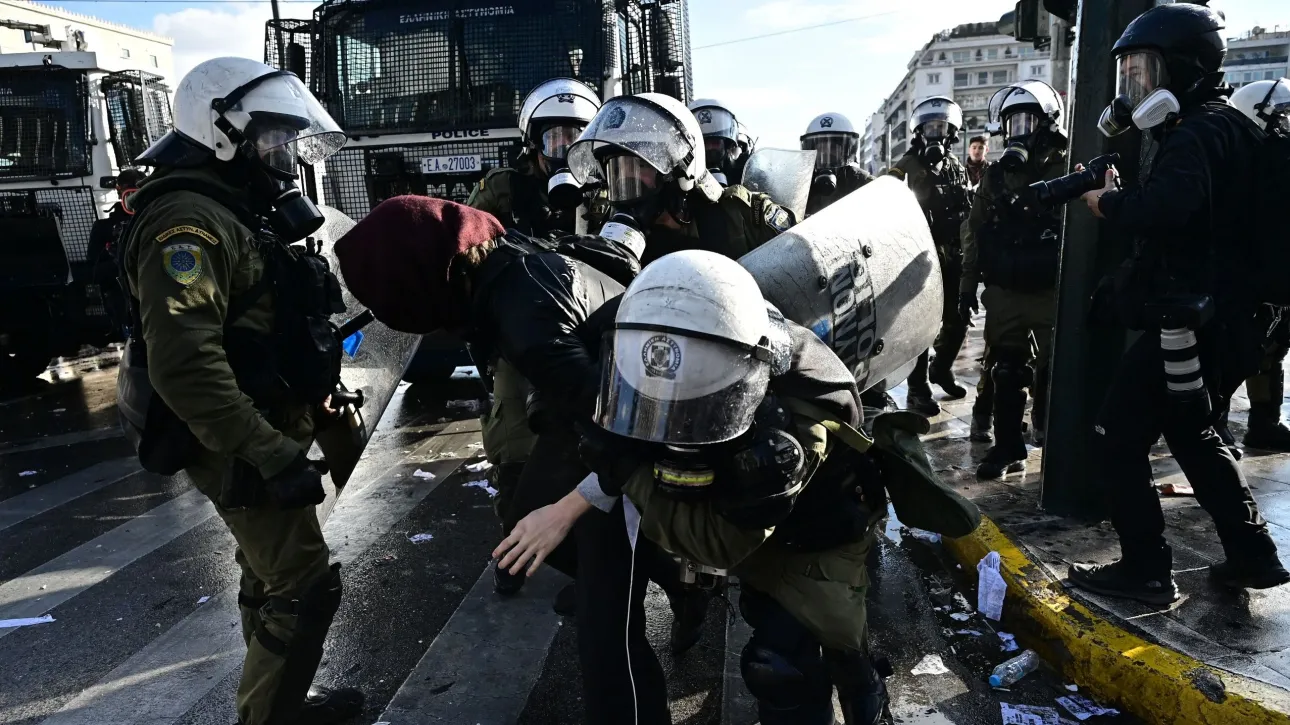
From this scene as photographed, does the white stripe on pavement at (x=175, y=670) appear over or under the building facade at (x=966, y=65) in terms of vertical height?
under

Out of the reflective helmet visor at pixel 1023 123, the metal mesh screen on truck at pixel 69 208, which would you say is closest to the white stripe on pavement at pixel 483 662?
the reflective helmet visor at pixel 1023 123

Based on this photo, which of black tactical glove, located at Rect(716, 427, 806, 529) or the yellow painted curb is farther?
the yellow painted curb

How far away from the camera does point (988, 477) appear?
453 cm

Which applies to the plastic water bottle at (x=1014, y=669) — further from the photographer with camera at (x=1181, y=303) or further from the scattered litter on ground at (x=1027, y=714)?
the photographer with camera at (x=1181, y=303)

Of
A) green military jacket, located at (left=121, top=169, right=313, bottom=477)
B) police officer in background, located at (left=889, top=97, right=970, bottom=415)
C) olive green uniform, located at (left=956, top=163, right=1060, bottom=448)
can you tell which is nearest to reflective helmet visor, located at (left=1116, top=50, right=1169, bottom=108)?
olive green uniform, located at (left=956, top=163, right=1060, bottom=448)

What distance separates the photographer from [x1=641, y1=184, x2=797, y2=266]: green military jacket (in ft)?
10.6

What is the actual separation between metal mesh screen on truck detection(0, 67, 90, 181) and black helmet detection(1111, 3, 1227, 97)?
9264 millimetres

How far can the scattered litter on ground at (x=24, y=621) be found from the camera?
3490mm

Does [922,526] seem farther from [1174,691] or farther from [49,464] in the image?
[49,464]

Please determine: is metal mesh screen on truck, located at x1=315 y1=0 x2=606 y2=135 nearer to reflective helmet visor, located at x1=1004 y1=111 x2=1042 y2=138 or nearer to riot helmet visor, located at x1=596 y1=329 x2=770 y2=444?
reflective helmet visor, located at x1=1004 y1=111 x2=1042 y2=138

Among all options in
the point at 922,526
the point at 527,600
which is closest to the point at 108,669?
the point at 527,600

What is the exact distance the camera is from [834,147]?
22.7 ft

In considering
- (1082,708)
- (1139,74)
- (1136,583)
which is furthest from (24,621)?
(1139,74)

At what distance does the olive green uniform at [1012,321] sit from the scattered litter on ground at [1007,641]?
68.7 inches
